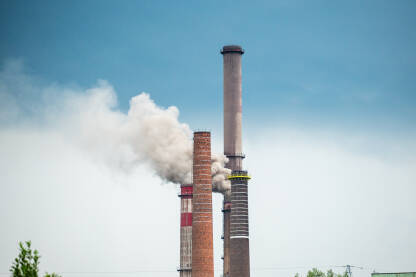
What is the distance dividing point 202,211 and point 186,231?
10.5m

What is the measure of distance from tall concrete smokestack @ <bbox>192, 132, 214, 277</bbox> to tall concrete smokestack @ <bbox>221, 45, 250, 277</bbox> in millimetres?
9513

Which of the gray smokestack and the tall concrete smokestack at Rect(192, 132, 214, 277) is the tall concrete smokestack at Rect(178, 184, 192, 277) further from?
the gray smokestack

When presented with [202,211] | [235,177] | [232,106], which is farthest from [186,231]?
[232,106]

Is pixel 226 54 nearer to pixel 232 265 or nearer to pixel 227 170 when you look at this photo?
pixel 227 170

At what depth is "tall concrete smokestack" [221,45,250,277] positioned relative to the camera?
341ft

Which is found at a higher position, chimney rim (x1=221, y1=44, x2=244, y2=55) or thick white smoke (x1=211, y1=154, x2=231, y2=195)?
chimney rim (x1=221, y1=44, x2=244, y2=55)

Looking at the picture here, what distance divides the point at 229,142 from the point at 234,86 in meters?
8.87

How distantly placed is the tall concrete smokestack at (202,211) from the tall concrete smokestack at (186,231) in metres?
8.43

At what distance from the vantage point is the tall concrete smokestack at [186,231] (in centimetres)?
10494

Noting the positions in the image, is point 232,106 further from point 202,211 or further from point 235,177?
point 202,211

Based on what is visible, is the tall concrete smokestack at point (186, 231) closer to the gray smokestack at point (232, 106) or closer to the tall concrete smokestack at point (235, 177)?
the tall concrete smokestack at point (235, 177)

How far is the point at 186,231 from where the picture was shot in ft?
346

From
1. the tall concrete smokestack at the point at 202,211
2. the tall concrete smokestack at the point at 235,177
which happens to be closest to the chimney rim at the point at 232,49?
the tall concrete smokestack at the point at 235,177

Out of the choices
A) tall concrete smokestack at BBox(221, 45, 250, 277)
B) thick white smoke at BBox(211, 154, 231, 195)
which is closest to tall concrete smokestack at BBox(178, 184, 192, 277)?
tall concrete smokestack at BBox(221, 45, 250, 277)
